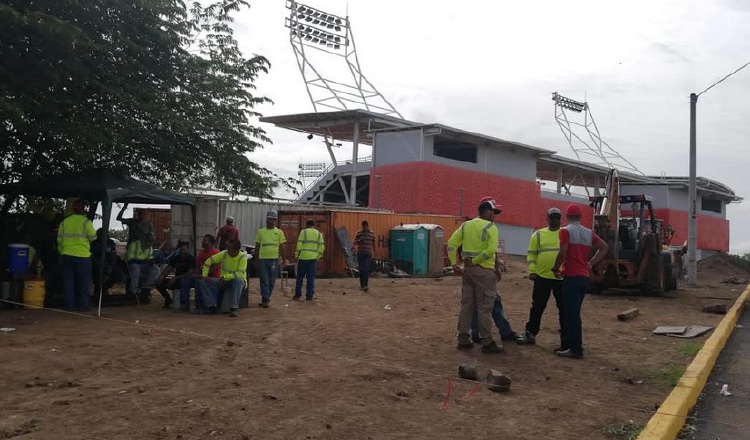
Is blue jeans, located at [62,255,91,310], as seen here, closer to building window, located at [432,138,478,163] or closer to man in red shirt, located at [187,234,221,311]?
man in red shirt, located at [187,234,221,311]

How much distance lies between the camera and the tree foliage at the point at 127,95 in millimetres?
9586

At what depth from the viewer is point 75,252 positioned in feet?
33.2

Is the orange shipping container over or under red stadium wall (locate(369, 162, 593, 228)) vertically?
under

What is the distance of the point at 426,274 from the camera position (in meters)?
23.6

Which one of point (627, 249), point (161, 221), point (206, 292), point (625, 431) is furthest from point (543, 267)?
point (161, 221)

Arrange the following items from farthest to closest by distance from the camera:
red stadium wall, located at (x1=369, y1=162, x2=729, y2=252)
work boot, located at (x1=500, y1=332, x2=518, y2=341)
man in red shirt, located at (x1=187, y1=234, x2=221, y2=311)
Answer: red stadium wall, located at (x1=369, y1=162, x2=729, y2=252) < man in red shirt, located at (x1=187, y1=234, x2=221, y2=311) < work boot, located at (x1=500, y1=332, x2=518, y2=341)

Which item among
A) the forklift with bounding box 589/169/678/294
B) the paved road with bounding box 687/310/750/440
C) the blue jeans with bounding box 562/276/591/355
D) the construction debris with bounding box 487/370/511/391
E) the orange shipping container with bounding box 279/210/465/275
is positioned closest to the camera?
the paved road with bounding box 687/310/750/440

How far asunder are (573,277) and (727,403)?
2071mm

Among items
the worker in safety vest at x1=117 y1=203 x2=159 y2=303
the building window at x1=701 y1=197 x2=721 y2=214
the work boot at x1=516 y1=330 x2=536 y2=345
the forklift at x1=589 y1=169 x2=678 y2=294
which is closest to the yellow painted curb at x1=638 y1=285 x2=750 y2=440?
the work boot at x1=516 y1=330 x2=536 y2=345

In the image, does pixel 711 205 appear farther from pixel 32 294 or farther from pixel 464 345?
pixel 32 294

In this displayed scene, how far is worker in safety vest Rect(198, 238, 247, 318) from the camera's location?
10.7m

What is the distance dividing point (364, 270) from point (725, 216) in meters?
52.6

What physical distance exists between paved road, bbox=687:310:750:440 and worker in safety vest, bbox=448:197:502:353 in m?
2.28

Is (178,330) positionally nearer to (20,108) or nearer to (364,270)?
(20,108)
